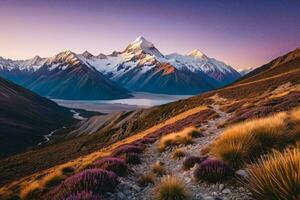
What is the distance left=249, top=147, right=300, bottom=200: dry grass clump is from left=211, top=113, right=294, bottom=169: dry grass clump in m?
3.15

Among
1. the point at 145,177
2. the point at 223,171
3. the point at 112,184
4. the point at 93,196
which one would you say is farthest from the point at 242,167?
the point at 93,196

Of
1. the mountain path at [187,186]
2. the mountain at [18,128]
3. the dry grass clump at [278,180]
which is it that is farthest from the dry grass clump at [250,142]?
the mountain at [18,128]

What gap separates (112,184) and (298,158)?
4813 mm

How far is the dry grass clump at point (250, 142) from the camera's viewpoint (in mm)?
9305

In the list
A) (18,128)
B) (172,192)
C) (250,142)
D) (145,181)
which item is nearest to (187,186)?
(172,192)

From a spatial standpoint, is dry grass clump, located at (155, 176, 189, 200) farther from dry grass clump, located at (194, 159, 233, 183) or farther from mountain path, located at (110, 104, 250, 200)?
dry grass clump, located at (194, 159, 233, 183)

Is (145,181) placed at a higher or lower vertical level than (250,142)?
lower

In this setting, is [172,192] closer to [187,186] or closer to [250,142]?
[187,186]

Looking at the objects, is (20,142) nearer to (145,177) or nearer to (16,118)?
(16,118)

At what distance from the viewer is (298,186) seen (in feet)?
16.7

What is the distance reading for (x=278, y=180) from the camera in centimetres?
541

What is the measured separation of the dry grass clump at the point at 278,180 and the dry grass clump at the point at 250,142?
124 inches

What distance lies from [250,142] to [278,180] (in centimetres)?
438

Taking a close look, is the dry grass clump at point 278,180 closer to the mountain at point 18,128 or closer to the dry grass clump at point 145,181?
the dry grass clump at point 145,181
